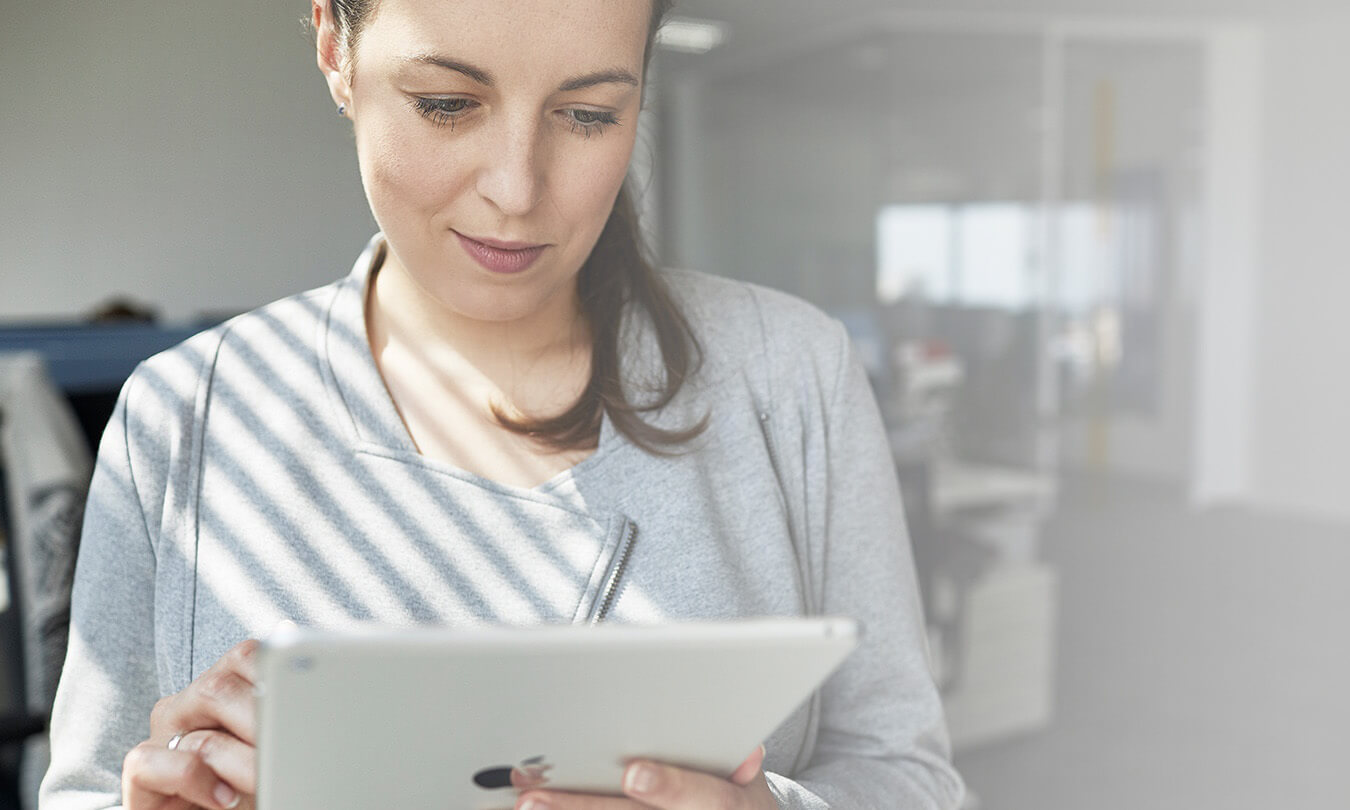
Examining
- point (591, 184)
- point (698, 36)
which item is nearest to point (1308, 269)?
point (591, 184)

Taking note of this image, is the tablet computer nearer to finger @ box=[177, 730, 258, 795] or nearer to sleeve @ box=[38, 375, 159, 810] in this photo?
finger @ box=[177, 730, 258, 795]

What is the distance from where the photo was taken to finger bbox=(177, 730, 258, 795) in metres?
0.64

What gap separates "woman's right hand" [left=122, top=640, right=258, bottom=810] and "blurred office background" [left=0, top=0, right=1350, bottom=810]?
1.54 meters

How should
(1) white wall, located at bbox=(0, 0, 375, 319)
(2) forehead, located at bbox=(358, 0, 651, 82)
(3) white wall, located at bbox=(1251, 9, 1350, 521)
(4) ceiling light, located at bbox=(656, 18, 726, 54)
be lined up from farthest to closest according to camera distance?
(4) ceiling light, located at bbox=(656, 18, 726, 54) → (3) white wall, located at bbox=(1251, 9, 1350, 521) → (1) white wall, located at bbox=(0, 0, 375, 319) → (2) forehead, located at bbox=(358, 0, 651, 82)

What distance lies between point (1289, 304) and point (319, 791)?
9.71ft

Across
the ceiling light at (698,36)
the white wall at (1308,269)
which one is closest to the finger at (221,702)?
the white wall at (1308,269)

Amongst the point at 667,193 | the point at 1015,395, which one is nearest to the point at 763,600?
the point at 1015,395

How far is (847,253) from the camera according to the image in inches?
173

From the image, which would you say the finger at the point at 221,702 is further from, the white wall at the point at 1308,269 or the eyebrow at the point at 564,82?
the white wall at the point at 1308,269

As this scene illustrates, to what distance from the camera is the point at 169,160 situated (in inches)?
102

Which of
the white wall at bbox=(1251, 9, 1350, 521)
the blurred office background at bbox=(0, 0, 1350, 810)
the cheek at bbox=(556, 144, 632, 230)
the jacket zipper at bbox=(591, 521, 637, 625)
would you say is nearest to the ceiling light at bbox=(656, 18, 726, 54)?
the blurred office background at bbox=(0, 0, 1350, 810)

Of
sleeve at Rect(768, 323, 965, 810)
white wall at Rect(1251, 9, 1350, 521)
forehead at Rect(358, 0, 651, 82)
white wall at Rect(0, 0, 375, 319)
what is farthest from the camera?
white wall at Rect(1251, 9, 1350, 521)

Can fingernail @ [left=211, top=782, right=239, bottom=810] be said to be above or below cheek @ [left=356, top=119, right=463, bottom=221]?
below

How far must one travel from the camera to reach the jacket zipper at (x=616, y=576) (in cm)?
78
